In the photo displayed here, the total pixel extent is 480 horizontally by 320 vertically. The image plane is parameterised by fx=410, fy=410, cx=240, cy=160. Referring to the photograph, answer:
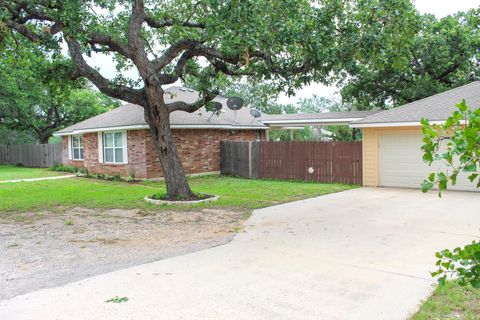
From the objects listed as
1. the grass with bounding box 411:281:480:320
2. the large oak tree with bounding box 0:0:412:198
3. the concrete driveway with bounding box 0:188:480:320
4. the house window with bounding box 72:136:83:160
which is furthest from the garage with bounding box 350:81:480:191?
the house window with bounding box 72:136:83:160

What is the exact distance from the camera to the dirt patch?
541 cm

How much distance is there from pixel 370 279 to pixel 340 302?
0.87 meters

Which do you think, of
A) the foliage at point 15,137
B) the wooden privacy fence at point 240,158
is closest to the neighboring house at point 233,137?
the wooden privacy fence at point 240,158

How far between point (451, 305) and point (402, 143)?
10149 mm

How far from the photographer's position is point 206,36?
9.79 m

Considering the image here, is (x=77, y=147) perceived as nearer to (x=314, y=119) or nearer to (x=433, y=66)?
(x=314, y=119)

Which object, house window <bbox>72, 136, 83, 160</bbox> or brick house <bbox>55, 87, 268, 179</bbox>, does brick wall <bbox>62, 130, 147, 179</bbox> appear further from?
house window <bbox>72, 136, 83, 160</bbox>

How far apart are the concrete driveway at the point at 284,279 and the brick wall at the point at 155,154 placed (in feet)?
32.5

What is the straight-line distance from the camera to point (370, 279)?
16.1ft

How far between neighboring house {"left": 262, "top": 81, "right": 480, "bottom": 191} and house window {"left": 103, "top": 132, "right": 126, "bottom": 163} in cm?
1010

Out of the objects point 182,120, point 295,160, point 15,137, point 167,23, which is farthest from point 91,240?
point 15,137

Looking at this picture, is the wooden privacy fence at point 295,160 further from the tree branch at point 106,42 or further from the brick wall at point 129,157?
the tree branch at point 106,42

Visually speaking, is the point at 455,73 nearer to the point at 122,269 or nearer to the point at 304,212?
the point at 304,212

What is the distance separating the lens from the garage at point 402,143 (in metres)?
12.9
